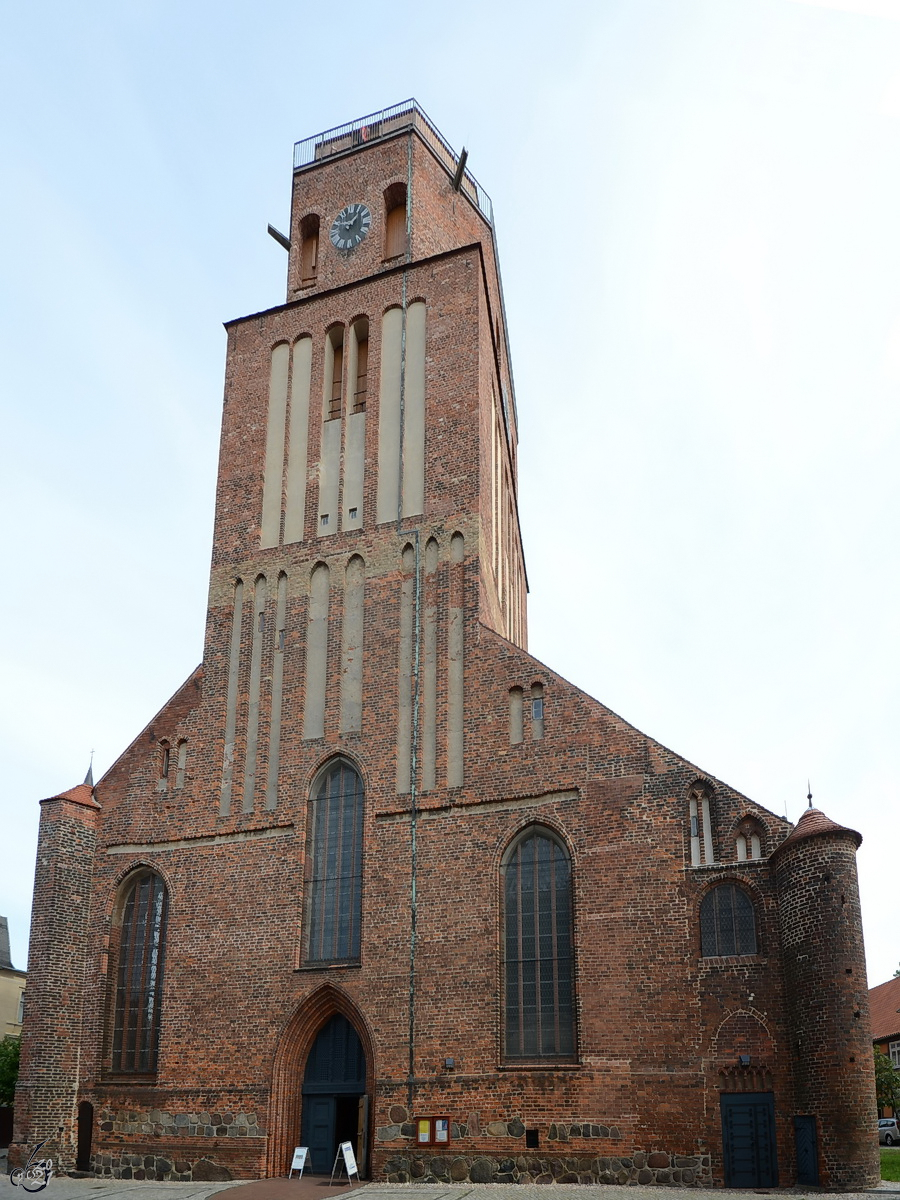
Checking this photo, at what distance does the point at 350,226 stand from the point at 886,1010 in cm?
4314

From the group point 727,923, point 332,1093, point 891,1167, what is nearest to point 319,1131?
point 332,1093

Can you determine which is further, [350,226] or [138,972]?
[350,226]

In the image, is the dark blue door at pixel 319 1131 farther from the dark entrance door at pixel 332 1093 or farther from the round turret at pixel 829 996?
the round turret at pixel 829 996

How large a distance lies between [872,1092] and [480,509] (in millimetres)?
12924

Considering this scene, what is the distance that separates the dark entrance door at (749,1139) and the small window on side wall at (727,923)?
2183 mm

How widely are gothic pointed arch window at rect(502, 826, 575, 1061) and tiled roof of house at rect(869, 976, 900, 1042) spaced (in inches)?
1286

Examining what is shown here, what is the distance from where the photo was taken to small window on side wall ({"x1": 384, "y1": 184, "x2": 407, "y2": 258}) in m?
29.2

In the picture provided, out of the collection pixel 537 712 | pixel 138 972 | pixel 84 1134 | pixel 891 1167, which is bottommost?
pixel 891 1167

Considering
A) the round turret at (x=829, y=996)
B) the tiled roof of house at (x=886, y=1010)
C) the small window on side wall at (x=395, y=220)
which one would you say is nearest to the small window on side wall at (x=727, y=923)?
the round turret at (x=829, y=996)

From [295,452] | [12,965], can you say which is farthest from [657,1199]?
[12,965]

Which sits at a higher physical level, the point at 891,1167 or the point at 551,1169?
the point at 551,1169

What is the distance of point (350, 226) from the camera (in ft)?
97.2

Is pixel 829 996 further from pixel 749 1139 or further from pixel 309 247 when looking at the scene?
pixel 309 247

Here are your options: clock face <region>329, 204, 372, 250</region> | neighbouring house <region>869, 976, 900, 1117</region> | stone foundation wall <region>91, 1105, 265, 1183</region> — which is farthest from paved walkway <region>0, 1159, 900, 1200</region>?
neighbouring house <region>869, 976, 900, 1117</region>
